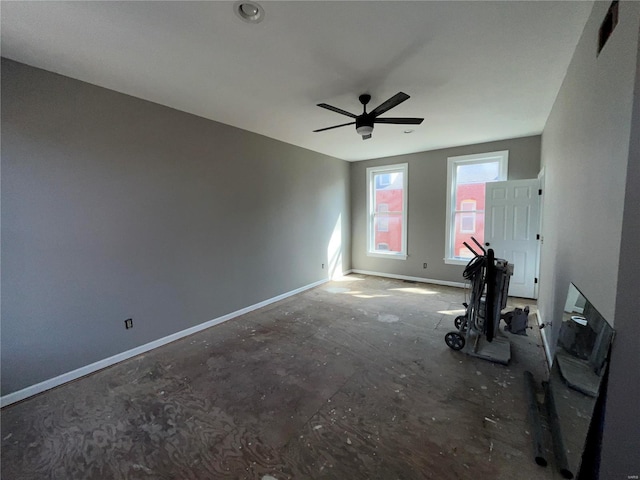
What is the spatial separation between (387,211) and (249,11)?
474cm

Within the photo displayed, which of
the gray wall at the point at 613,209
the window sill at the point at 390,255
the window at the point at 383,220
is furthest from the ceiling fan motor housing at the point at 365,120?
the window sill at the point at 390,255

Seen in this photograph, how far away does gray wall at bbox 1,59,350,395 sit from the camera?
2102 mm

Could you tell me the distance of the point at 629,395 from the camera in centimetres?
115

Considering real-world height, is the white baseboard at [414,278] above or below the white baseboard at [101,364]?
above

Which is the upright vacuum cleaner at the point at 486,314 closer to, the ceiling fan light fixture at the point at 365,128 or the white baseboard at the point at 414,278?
the ceiling fan light fixture at the point at 365,128

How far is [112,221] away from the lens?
2.57 metres

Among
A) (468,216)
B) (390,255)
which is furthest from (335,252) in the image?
(468,216)

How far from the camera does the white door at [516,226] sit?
396 centimetres

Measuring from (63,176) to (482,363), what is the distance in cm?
414

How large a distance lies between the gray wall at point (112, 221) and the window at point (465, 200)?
3388mm

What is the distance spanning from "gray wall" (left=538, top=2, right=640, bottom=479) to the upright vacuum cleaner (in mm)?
714

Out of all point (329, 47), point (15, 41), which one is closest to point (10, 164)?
point (15, 41)

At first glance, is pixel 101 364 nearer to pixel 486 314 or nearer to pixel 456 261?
pixel 486 314

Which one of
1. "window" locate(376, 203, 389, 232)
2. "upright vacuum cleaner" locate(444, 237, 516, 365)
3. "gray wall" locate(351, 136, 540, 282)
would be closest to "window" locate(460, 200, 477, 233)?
"gray wall" locate(351, 136, 540, 282)
